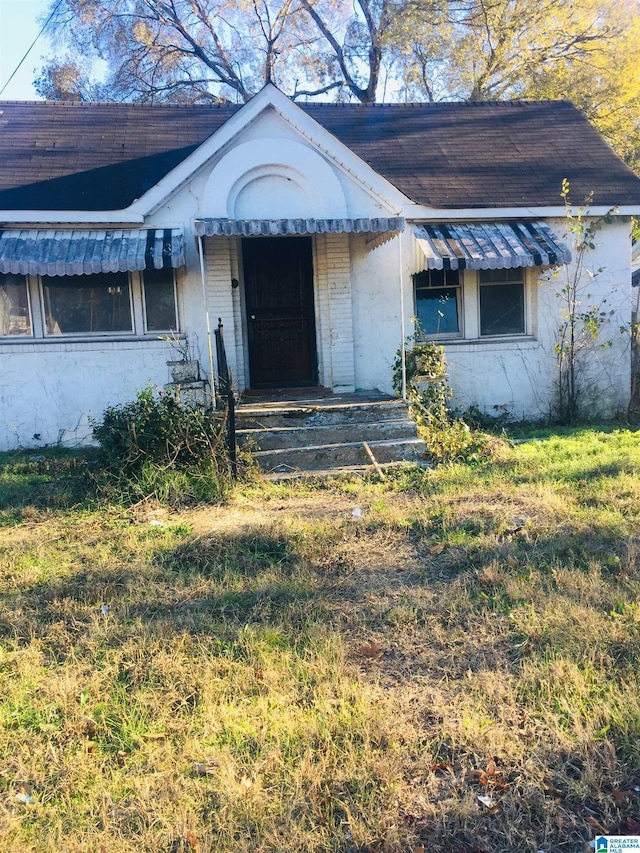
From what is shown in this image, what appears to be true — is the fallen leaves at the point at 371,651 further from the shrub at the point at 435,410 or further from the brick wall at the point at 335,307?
the brick wall at the point at 335,307

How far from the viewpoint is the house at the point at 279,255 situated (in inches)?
355

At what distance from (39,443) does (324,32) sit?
66.4ft

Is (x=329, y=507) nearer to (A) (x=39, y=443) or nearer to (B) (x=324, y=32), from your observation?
(A) (x=39, y=443)

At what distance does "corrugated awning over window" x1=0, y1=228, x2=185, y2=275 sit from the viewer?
852 cm

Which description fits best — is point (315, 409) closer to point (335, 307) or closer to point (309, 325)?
point (335, 307)

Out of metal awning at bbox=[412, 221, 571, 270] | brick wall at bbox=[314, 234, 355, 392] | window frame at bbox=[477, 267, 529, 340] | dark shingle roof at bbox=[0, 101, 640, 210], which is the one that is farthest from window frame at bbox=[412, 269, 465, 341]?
brick wall at bbox=[314, 234, 355, 392]

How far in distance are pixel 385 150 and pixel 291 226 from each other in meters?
4.01

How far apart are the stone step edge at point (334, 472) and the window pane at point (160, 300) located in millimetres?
3746

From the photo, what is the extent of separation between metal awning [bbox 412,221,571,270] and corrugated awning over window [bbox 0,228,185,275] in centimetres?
367

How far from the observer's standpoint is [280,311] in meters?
10.5

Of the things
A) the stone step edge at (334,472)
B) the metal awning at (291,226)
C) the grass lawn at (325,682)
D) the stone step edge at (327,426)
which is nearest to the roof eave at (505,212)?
the metal awning at (291,226)

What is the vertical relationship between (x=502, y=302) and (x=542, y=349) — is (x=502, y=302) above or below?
above

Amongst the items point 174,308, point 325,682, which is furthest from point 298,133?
point 325,682

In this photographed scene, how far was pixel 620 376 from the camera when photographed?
1082 cm
